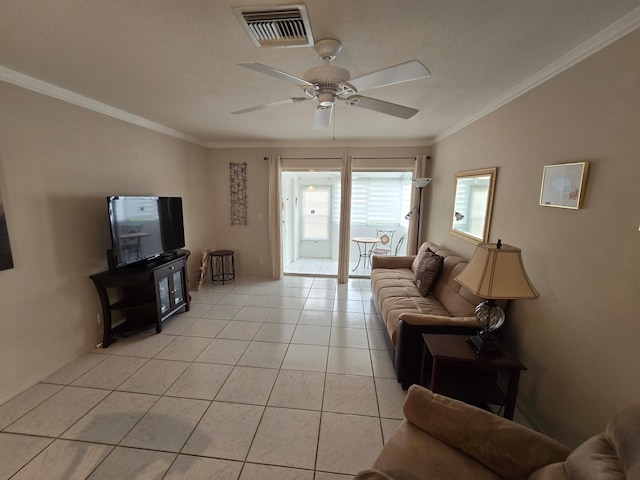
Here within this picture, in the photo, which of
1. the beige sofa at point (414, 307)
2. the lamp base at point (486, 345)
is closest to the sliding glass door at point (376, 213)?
the beige sofa at point (414, 307)

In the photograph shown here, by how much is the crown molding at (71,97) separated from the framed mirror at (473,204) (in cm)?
382

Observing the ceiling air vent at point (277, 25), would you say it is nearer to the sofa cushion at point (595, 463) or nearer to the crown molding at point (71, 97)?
the crown molding at point (71, 97)

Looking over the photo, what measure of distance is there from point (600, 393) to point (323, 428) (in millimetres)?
1572

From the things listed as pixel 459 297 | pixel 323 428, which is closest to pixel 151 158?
pixel 323 428

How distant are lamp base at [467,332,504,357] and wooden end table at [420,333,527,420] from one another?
0.03 m

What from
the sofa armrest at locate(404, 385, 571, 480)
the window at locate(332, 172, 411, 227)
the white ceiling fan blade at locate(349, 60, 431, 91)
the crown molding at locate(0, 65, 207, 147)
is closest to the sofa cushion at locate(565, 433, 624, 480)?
the sofa armrest at locate(404, 385, 571, 480)

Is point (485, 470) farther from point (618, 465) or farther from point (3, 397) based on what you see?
point (3, 397)

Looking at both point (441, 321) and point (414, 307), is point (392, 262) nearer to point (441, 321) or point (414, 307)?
point (414, 307)

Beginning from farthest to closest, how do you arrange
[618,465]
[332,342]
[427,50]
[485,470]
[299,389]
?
[332,342], [299,389], [427,50], [485,470], [618,465]

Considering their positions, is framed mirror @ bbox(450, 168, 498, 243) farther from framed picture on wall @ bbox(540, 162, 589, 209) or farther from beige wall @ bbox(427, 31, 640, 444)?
framed picture on wall @ bbox(540, 162, 589, 209)

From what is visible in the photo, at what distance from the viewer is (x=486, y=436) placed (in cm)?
118

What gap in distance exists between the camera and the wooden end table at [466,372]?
169 cm

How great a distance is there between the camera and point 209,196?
195 inches

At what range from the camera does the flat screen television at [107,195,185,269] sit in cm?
262
